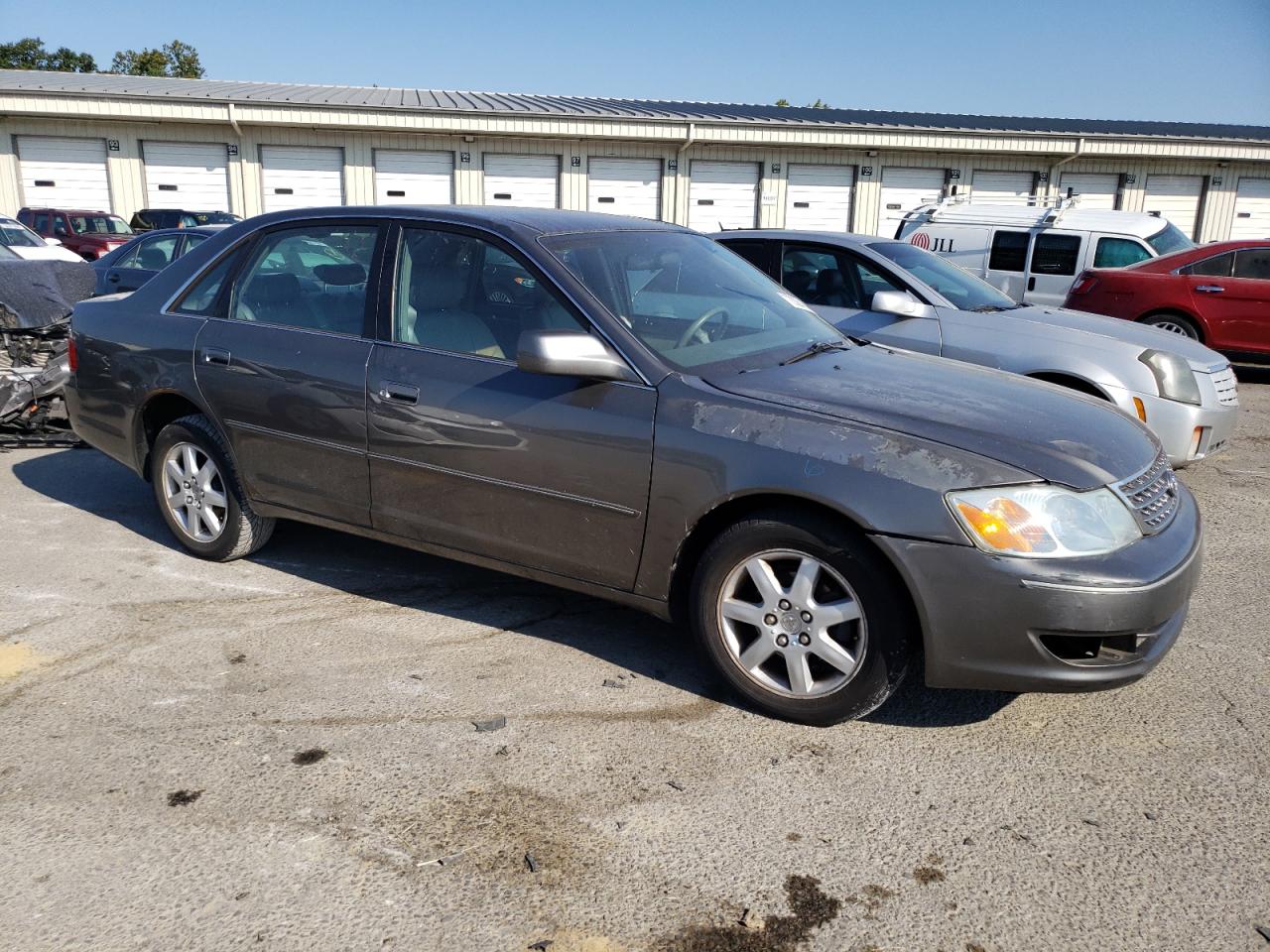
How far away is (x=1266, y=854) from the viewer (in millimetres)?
2678

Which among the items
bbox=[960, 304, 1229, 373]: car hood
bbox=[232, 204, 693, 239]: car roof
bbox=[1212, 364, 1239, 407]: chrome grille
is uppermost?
bbox=[232, 204, 693, 239]: car roof

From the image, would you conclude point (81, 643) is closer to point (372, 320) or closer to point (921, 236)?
point (372, 320)

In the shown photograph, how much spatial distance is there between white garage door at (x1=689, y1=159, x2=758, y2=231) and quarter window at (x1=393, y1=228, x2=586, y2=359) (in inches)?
953

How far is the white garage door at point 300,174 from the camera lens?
26.1 metres

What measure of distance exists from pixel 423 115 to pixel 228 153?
5.17 m

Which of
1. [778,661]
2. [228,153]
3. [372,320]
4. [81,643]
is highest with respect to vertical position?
[228,153]

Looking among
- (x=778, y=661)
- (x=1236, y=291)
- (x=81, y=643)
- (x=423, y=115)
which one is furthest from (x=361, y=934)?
(x=423, y=115)

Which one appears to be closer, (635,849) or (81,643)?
(635,849)

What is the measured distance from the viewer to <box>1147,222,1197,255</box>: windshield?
1253cm

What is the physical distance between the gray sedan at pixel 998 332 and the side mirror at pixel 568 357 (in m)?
2.57

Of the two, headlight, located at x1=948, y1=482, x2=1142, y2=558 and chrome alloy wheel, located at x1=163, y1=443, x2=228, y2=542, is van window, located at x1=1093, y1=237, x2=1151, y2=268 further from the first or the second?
chrome alloy wheel, located at x1=163, y1=443, x2=228, y2=542

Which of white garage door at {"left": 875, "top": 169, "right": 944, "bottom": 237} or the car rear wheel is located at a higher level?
white garage door at {"left": 875, "top": 169, "right": 944, "bottom": 237}

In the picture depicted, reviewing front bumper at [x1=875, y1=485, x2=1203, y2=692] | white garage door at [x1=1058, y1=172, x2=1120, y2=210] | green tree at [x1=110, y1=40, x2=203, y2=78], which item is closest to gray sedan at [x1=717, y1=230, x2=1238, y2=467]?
front bumper at [x1=875, y1=485, x2=1203, y2=692]

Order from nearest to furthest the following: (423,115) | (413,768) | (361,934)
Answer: (361,934) < (413,768) < (423,115)
